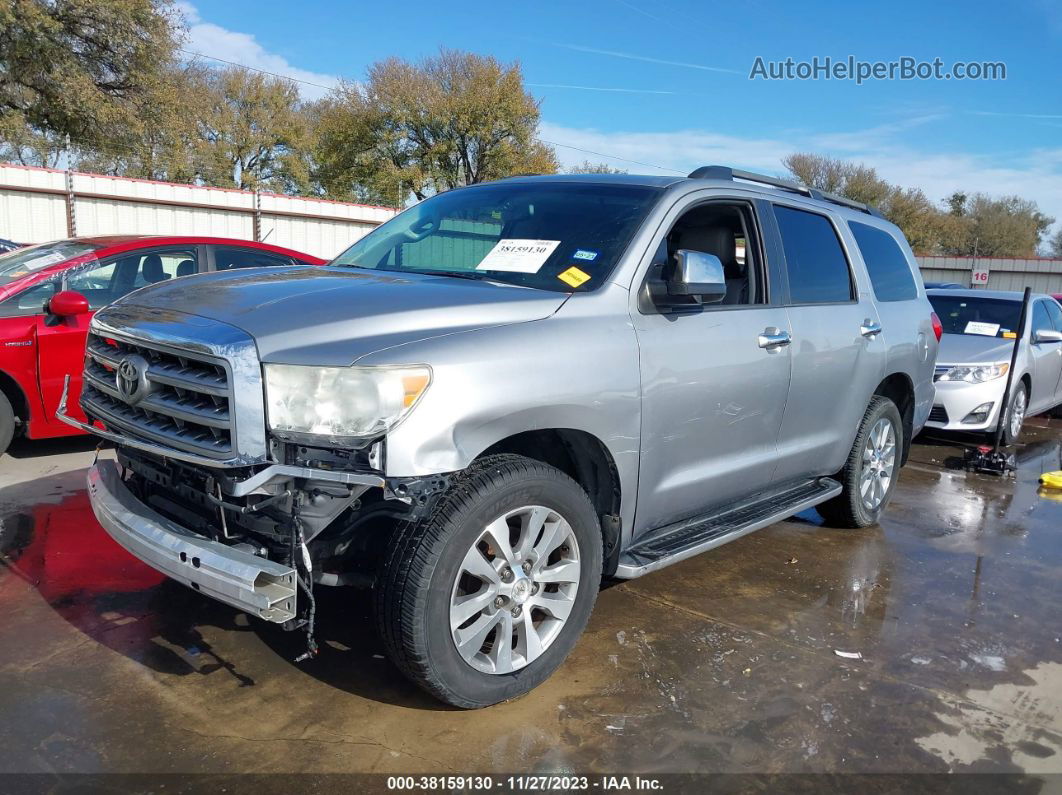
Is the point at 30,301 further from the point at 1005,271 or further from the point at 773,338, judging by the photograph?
the point at 1005,271

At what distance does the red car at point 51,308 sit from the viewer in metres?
5.84

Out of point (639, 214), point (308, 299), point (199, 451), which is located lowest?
point (199, 451)

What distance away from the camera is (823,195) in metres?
5.12

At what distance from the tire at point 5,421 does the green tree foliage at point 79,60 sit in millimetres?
20797

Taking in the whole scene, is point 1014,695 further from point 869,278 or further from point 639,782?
point 869,278

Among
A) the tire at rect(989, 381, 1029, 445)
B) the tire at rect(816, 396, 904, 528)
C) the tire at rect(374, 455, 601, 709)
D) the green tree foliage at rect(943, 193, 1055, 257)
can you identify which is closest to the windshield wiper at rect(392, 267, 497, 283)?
the tire at rect(374, 455, 601, 709)

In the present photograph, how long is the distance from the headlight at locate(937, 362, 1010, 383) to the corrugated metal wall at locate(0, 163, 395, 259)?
15.5m

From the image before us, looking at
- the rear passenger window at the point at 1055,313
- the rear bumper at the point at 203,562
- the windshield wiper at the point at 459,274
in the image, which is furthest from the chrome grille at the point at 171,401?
the rear passenger window at the point at 1055,313

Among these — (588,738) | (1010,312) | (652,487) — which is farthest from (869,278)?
(1010,312)

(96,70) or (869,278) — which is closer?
(869,278)

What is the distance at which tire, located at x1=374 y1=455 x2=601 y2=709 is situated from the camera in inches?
107

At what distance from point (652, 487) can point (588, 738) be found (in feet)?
3.40

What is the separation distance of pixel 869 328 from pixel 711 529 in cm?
186

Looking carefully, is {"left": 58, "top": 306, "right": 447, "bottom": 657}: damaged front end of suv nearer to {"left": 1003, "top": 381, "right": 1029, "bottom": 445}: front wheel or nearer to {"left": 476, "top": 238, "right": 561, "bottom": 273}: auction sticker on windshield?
{"left": 476, "top": 238, "right": 561, "bottom": 273}: auction sticker on windshield
